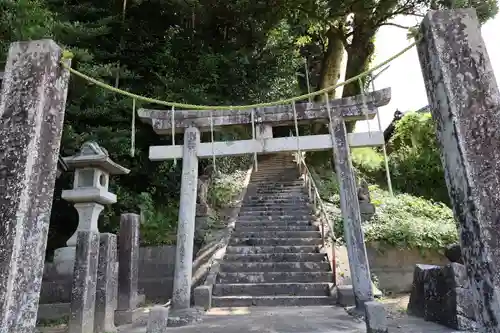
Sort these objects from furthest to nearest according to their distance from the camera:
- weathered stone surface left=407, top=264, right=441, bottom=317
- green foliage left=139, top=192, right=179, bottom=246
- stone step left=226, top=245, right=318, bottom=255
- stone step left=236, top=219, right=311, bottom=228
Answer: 1. stone step left=236, top=219, right=311, bottom=228
2. green foliage left=139, top=192, right=179, bottom=246
3. stone step left=226, top=245, right=318, bottom=255
4. weathered stone surface left=407, top=264, right=441, bottom=317

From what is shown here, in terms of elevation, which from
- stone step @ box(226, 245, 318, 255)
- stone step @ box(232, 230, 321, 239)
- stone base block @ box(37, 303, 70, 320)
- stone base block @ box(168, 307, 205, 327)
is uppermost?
stone step @ box(232, 230, 321, 239)

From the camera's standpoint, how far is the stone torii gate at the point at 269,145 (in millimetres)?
6871

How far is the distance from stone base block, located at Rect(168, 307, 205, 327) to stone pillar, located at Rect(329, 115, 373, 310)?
283 cm

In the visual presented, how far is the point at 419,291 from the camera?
251 inches

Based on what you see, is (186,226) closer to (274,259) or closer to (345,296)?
(274,259)

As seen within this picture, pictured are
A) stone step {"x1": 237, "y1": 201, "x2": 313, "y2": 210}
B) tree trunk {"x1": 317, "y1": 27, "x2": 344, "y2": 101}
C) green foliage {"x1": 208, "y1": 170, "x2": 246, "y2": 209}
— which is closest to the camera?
stone step {"x1": 237, "y1": 201, "x2": 313, "y2": 210}

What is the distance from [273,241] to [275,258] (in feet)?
2.64

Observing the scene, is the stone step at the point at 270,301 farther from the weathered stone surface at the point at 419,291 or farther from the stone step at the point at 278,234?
the stone step at the point at 278,234

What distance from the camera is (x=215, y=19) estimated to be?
13.0 metres

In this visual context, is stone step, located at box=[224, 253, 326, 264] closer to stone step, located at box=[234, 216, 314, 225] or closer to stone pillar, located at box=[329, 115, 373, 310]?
stone step, located at box=[234, 216, 314, 225]

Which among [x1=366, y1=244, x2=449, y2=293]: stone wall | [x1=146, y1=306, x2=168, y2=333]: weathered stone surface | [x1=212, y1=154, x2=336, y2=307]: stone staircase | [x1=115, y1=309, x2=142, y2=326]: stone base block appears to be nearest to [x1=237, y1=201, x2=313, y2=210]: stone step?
[x1=212, y1=154, x2=336, y2=307]: stone staircase

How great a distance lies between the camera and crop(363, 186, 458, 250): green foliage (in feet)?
32.3

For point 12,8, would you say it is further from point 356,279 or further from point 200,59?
point 356,279

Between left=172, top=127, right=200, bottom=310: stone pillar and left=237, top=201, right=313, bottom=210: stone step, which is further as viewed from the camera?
left=237, top=201, right=313, bottom=210: stone step
